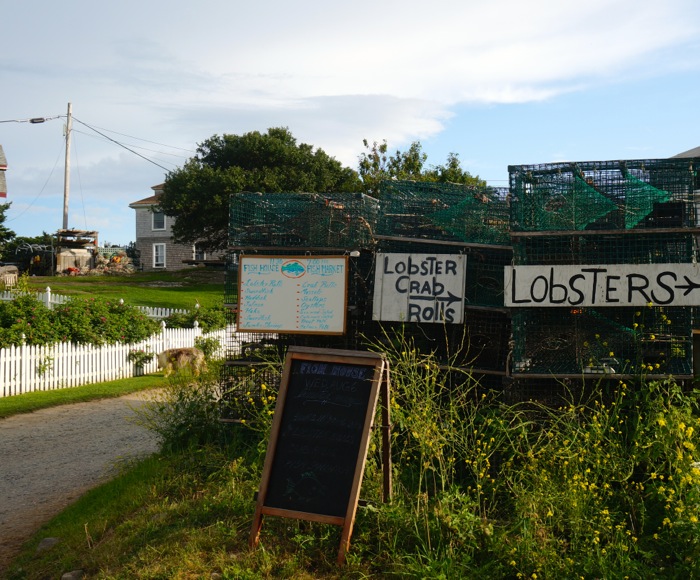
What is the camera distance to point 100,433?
11070mm

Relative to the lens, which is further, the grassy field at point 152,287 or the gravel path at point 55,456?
the grassy field at point 152,287

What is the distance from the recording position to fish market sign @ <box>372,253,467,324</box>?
6402 mm

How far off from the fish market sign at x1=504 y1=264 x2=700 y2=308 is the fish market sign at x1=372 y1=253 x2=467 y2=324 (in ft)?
1.64

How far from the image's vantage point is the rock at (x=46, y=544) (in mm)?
5906

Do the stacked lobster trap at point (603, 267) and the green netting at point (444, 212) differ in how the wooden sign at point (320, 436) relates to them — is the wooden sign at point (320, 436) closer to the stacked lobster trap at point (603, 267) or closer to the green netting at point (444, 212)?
the stacked lobster trap at point (603, 267)

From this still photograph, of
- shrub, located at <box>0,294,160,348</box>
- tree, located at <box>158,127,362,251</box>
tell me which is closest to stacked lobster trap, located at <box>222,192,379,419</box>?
shrub, located at <box>0,294,160,348</box>

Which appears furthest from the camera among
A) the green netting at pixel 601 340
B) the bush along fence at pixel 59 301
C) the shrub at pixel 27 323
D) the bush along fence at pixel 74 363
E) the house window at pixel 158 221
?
the house window at pixel 158 221

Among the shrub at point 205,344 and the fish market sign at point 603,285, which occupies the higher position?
the fish market sign at point 603,285

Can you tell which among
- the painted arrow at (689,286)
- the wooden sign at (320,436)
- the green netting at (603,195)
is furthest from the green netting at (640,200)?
the wooden sign at (320,436)

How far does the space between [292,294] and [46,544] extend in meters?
2.75

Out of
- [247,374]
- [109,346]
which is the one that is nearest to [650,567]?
[247,374]

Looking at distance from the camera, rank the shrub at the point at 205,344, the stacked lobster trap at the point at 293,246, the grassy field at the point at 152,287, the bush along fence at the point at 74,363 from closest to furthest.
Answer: the stacked lobster trap at the point at 293,246
the bush along fence at the point at 74,363
the shrub at the point at 205,344
the grassy field at the point at 152,287

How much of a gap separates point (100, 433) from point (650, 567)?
8.52 meters

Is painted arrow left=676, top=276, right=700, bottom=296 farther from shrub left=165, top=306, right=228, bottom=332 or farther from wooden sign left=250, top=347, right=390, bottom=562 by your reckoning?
shrub left=165, top=306, right=228, bottom=332
